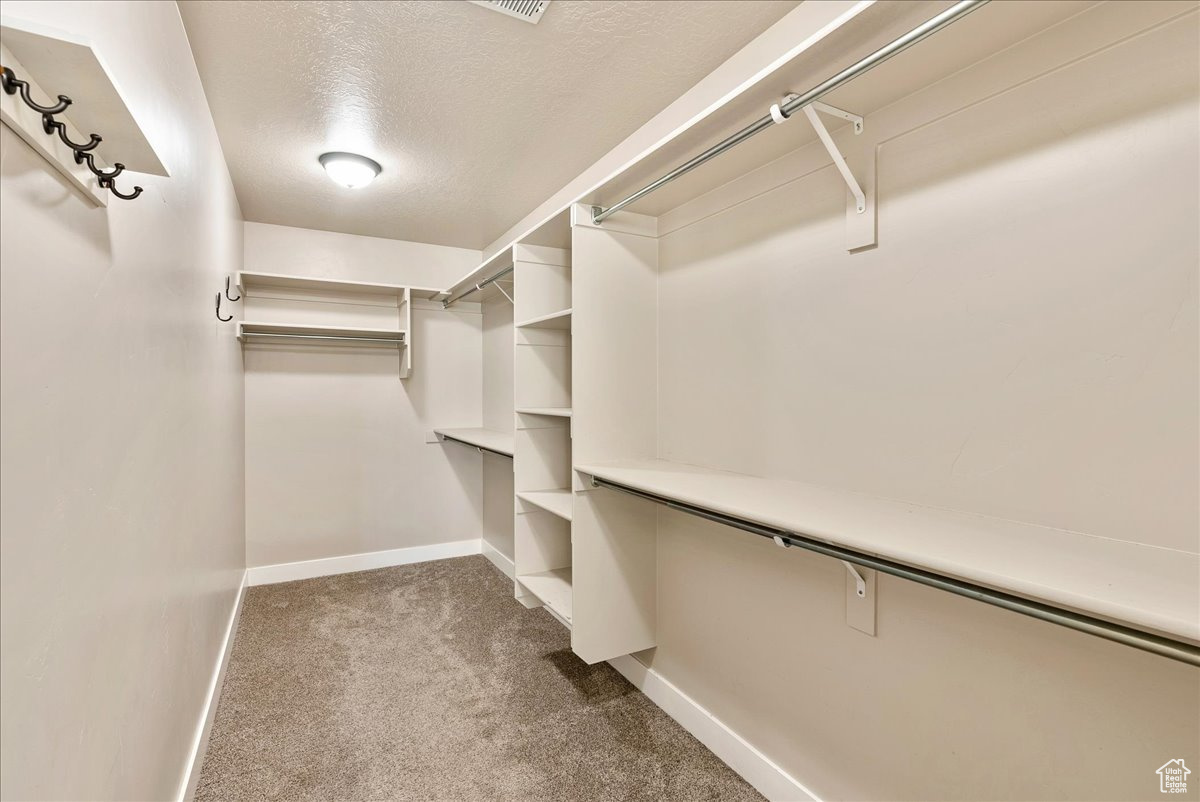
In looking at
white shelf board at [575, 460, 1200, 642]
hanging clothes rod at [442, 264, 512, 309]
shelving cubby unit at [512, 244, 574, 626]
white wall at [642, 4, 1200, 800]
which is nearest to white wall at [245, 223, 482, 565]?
hanging clothes rod at [442, 264, 512, 309]

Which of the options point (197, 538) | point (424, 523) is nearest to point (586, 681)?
point (197, 538)

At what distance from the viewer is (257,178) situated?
2.83 m

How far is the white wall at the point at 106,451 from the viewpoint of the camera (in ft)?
2.33

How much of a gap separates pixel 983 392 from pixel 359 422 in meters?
3.77

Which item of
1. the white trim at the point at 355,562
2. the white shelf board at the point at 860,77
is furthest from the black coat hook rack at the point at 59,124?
the white trim at the point at 355,562

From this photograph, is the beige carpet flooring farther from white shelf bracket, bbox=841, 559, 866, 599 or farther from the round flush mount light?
the round flush mount light

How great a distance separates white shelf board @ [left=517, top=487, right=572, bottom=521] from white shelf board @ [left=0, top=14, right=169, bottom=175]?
1.66m

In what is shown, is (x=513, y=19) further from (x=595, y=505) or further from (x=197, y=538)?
(x=197, y=538)

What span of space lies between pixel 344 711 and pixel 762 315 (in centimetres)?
230

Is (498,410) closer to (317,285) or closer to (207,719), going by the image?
(317,285)

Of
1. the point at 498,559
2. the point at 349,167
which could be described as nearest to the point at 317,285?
the point at 349,167

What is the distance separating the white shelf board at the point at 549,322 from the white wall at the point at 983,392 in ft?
2.40

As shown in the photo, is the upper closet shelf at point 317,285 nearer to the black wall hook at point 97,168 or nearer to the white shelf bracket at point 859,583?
the black wall hook at point 97,168

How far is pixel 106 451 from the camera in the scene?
1.01 m
